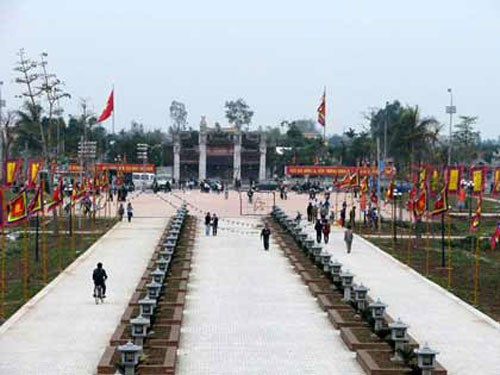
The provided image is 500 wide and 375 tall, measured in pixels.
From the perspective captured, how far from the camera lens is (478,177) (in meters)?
31.4

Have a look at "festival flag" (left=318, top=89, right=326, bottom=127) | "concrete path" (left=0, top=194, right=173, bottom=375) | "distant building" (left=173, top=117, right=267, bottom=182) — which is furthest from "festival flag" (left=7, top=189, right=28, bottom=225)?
"distant building" (left=173, top=117, right=267, bottom=182)

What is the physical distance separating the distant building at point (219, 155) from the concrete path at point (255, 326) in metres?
66.1

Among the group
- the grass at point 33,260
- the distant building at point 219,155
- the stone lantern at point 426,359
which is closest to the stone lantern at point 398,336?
the stone lantern at point 426,359

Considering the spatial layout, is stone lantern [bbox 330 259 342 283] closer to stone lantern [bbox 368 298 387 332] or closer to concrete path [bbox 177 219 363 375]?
concrete path [bbox 177 219 363 375]

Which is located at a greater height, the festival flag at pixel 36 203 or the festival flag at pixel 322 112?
the festival flag at pixel 322 112

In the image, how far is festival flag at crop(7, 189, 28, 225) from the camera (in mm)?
25438

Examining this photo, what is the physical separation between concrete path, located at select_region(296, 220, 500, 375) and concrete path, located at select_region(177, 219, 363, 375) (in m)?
1.94

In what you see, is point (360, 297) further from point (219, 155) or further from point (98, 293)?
point (219, 155)

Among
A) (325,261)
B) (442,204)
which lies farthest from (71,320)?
(442,204)

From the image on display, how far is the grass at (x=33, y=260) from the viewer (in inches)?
1035

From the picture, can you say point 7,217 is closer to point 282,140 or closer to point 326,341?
point 326,341

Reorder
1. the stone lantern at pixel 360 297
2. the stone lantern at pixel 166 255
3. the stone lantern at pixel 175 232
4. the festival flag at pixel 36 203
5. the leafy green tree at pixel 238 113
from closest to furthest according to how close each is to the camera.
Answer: the stone lantern at pixel 360 297, the festival flag at pixel 36 203, the stone lantern at pixel 166 255, the stone lantern at pixel 175 232, the leafy green tree at pixel 238 113

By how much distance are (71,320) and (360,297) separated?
6.66m

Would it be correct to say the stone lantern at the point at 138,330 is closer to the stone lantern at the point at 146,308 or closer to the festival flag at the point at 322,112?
the stone lantern at the point at 146,308
